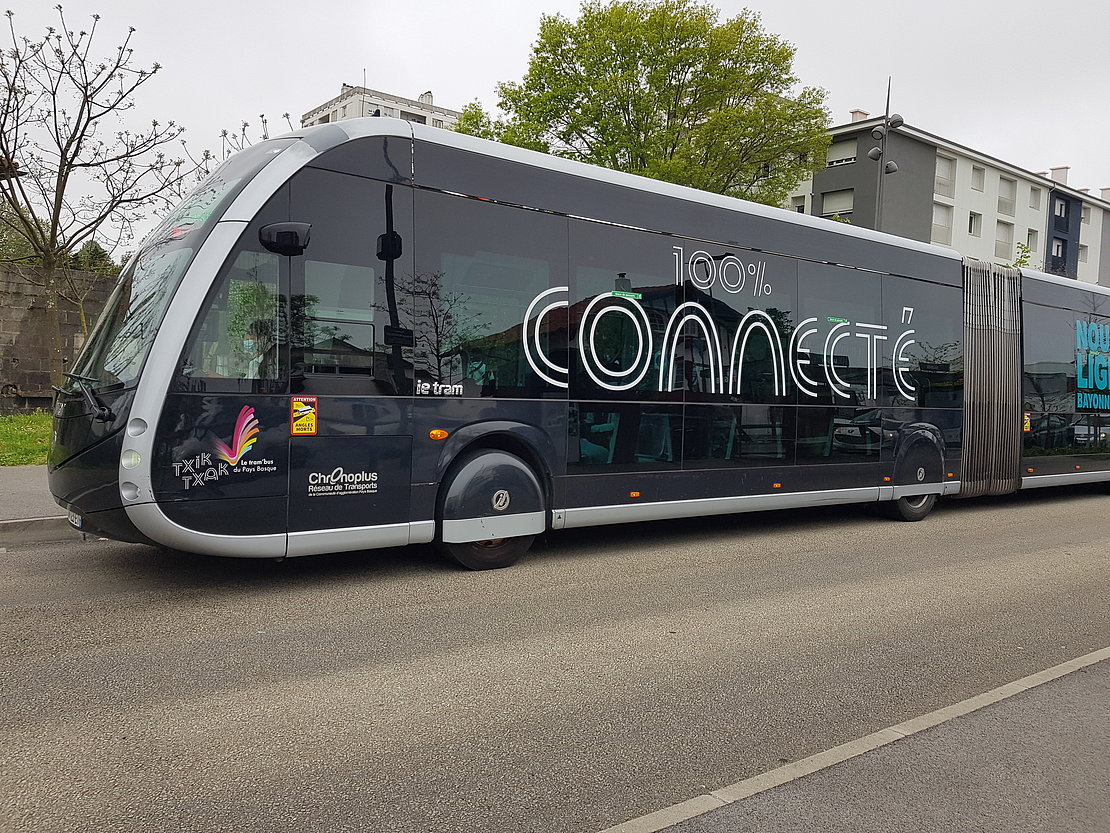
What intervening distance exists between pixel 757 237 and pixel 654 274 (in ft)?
5.33

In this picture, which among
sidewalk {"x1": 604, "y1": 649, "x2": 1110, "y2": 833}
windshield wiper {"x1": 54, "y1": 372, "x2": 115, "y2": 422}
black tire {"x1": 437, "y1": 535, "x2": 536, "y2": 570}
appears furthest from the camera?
black tire {"x1": 437, "y1": 535, "x2": 536, "y2": 570}

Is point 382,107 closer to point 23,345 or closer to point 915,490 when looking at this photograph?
point 23,345

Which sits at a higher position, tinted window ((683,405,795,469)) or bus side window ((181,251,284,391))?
bus side window ((181,251,284,391))

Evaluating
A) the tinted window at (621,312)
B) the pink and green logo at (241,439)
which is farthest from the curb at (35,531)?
the tinted window at (621,312)

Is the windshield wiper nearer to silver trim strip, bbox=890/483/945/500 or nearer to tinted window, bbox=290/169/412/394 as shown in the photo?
tinted window, bbox=290/169/412/394

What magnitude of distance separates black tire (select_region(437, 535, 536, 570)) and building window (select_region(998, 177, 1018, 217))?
171 feet

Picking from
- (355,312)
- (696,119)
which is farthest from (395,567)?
(696,119)

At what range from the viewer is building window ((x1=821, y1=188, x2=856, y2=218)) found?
44.9 m

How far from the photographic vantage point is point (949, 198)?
47.7m

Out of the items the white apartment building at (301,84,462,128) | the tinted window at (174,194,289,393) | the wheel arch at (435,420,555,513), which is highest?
the white apartment building at (301,84,462,128)

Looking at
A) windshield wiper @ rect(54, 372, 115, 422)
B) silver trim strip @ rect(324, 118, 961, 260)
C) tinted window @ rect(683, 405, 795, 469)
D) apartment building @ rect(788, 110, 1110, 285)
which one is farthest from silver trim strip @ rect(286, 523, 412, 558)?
apartment building @ rect(788, 110, 1110, 285)

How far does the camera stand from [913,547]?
29.7 ft

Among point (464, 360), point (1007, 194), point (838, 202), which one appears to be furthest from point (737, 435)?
point (1007, 194)

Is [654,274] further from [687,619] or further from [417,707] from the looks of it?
[417,707]
